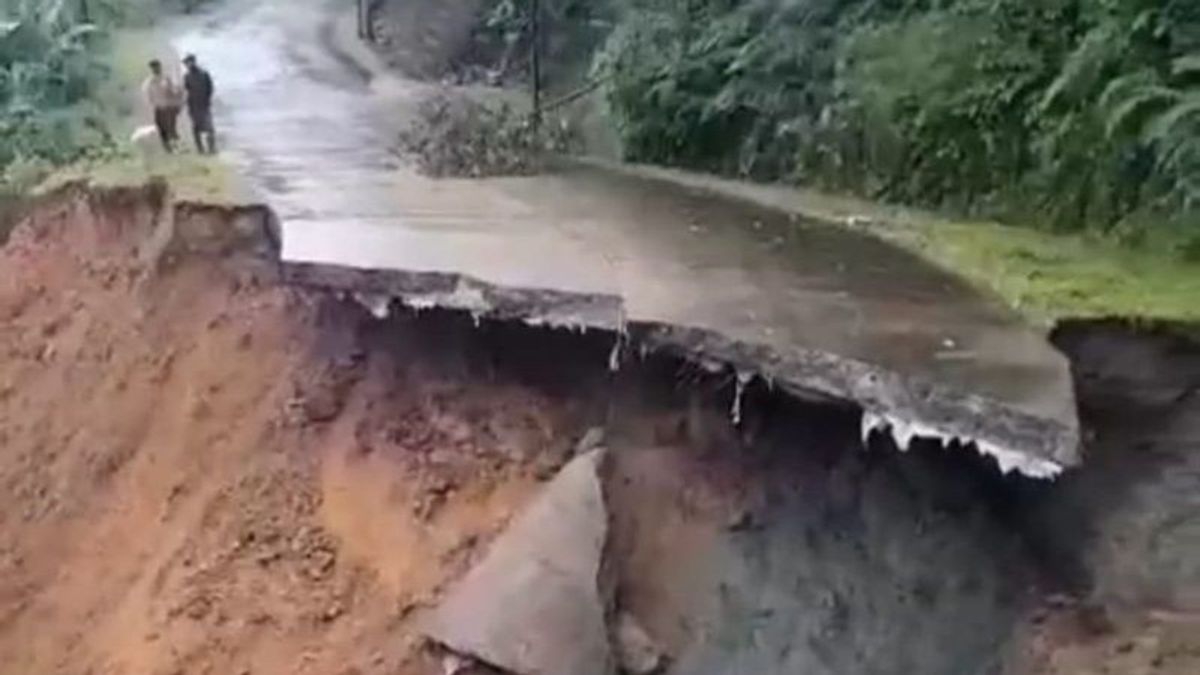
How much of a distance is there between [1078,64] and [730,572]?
142 inches

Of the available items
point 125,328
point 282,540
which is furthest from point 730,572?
point 125,328

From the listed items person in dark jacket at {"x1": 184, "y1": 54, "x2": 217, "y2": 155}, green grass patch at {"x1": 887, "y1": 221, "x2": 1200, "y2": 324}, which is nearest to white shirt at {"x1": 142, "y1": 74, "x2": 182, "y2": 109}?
person in dark jacket at {"x1": 184, "y1": 54, "x2": 217, "y2": 155}

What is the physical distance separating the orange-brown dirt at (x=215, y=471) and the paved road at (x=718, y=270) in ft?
2.61

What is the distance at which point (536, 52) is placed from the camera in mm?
15531

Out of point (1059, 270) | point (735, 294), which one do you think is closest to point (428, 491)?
point (735, 294)

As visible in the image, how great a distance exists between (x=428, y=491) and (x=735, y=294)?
208cm

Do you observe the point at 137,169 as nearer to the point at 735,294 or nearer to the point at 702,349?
the point at 735,294

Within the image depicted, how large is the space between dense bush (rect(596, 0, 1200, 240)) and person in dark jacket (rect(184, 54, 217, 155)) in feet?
11.2

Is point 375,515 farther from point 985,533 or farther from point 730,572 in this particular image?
point 985,533

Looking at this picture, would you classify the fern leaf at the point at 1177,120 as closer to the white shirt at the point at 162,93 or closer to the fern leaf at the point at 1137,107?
the fern leaf at the point at 1137,107

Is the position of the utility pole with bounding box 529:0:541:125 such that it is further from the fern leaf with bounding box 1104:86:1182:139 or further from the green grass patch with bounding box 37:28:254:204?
the fern leaf with bounding box 1104:86:1182:139

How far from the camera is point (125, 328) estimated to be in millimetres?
10648

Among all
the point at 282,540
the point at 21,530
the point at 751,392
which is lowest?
the point at 21,530

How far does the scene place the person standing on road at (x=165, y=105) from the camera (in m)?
13.1
